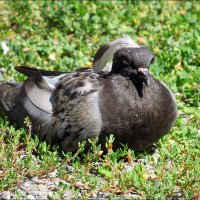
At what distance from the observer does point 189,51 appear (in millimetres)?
8812

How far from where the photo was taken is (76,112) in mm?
6441

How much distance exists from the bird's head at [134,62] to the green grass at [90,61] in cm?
74

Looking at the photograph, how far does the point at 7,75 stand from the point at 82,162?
247 centimetres

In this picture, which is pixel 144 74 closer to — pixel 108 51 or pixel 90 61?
pixel 108 51

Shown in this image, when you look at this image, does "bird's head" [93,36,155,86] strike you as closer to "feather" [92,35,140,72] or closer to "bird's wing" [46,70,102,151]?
"bird's wing" [46,70,102,151]

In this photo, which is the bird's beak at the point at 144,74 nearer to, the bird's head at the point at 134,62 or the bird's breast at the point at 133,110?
the bird's head at the point at 134,62

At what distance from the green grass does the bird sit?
6.6 inches

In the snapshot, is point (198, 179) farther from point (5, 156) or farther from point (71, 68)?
point (71, 68)

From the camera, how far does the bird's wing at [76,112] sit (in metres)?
6.34

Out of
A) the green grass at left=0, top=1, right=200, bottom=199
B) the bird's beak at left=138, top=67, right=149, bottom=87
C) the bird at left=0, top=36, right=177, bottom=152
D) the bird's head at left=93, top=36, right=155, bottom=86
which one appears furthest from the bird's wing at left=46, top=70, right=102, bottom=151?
the bird's beak at left=138, top=67, right=149, bottom=87

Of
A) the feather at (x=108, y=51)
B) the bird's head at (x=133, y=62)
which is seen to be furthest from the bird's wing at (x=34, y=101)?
the bird's head at (x=133, y=62)

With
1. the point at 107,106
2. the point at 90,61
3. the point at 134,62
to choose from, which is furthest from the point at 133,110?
the point at 90,61

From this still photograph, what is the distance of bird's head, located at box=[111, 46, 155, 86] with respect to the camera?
644 cm

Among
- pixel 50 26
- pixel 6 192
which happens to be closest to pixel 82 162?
pixel 6 192
